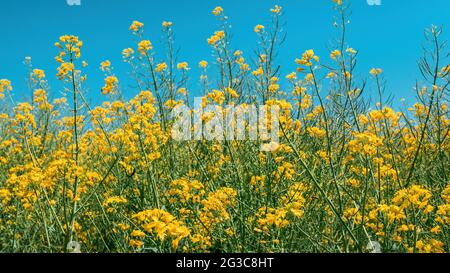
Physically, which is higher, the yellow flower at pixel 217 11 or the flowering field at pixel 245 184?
the yellow flower at pixel 217 11

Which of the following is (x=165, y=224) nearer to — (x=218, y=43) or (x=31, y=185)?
(x=31, y=185)

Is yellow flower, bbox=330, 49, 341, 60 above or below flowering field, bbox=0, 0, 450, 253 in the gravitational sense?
above

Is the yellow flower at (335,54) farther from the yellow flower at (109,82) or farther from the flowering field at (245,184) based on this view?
the yellow flower at (109,82)

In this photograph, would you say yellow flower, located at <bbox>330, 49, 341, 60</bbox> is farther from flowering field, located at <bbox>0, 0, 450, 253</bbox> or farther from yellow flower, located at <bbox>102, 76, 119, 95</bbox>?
yellow flower, located at <bbox>102, 76, 119, 95</bbox>

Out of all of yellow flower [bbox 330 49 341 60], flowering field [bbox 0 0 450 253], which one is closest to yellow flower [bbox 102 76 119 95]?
flowering field [bbox 0 0 450 253]

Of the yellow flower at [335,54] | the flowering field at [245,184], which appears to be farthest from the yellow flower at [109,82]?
the yellow flower at [335,54]

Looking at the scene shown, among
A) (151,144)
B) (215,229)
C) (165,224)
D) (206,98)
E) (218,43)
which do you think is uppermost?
(218,43)

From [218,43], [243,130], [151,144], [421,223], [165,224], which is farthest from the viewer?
[218,43]

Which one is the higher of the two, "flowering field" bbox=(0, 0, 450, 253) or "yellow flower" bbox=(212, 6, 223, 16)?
"yellow flower" bbox=(212, 6, 223, 16)

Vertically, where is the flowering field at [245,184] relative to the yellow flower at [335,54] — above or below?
below
